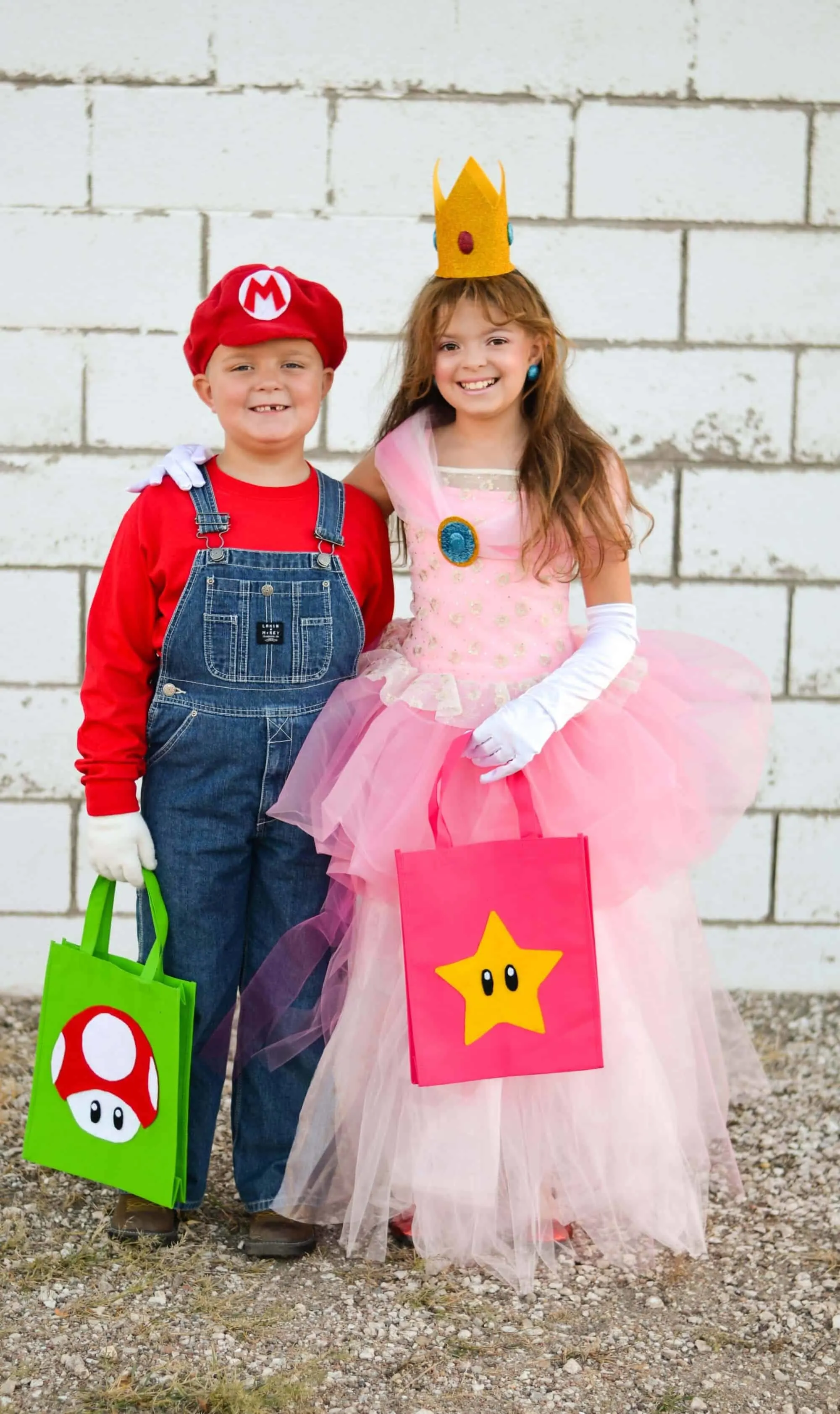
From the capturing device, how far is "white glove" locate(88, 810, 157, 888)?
180 cm

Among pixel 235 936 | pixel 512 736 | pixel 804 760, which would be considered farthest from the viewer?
pixel 804 760

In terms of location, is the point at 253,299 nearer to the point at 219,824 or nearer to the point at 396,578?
the point at 219,824

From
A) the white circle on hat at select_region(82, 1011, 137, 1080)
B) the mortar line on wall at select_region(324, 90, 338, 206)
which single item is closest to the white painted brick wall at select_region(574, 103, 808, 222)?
the mortar line on wall at select_region(324, 90, 338, 206)

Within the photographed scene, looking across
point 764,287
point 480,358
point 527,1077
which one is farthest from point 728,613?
point 527,1077

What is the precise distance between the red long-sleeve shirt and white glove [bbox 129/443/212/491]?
1cm

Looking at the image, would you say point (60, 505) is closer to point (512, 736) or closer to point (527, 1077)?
point (512, 736)

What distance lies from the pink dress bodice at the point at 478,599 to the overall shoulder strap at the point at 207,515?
270mm

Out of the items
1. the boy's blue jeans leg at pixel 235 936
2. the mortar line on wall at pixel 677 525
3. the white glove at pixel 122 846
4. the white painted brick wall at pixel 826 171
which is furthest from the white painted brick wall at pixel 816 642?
the white glove at pixel 122 846

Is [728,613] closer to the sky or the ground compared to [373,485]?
closer to the ground

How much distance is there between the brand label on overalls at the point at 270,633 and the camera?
1.79 meters

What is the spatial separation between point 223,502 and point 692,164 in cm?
151

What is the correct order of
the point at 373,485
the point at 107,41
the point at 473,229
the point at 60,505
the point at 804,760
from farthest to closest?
1. the point at 804,760
2. the point at 60,505
3. the point at 107,41
4. the point at 373,485
5. the point at 473,229

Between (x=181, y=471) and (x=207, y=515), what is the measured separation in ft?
0.28

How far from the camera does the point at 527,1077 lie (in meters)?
1.81
